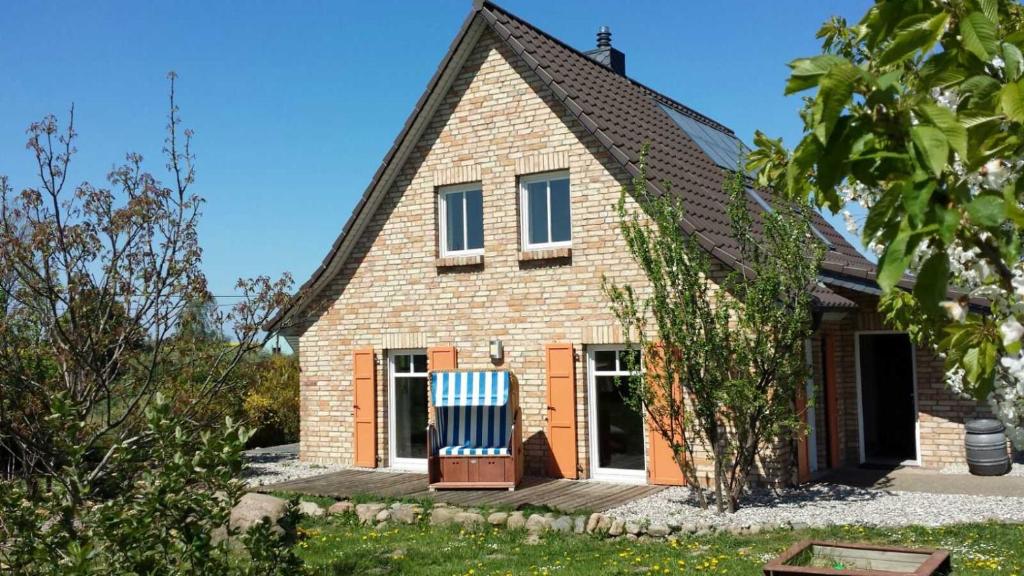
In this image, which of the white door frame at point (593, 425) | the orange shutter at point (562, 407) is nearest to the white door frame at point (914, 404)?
the white door frame at point (593, 425)

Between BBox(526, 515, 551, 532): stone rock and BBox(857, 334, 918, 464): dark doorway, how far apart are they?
23.0 ft

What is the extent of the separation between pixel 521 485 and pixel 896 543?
548cm

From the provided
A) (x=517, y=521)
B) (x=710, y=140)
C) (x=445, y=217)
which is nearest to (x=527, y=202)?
(x=445, y=217)

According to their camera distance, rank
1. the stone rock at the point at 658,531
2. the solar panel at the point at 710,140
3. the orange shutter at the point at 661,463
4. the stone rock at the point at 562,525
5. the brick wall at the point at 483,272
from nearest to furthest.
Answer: the stone rock at the point at 658,531
the stone rock at the point at 562,525
the orange shutter at the point at 661,463
the brick wall at the point at 483,272
the solar panel at the point at 710,140

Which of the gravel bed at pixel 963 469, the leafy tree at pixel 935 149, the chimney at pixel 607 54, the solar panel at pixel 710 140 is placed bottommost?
the gravel bed at pixel 963 469

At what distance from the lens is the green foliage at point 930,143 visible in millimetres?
1889

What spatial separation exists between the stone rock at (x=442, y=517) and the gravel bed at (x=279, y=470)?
368cm

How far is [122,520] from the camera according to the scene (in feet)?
14.6

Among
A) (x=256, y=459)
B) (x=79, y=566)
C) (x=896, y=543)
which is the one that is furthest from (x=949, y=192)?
(x=256, y=459)

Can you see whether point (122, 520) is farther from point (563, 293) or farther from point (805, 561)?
point (563, 293)

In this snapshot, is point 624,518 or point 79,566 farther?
point 624,518

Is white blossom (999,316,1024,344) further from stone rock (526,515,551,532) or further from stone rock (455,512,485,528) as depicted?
stone rock (455,512,485,528)

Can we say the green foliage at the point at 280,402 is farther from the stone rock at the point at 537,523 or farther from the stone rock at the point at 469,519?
the stone rock at the point at 537,523

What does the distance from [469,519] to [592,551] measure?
194cm
